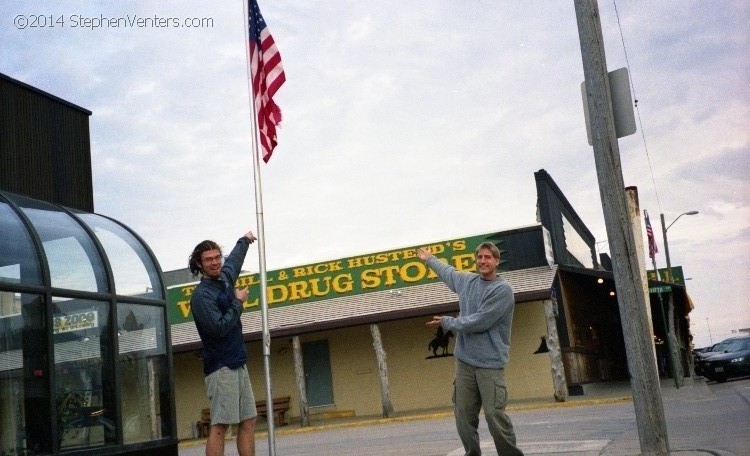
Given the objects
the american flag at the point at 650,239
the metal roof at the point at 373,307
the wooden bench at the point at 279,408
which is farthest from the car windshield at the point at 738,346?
the wooden bench at the point at 279,408

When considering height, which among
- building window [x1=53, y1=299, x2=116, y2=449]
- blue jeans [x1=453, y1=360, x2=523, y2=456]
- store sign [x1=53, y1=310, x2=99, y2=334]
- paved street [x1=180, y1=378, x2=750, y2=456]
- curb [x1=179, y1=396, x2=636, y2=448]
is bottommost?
curb [x1=179, y1=396, x2=636, y2=448]

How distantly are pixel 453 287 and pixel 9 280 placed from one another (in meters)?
3.92

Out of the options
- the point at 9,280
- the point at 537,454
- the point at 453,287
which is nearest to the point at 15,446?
the point at 9,280

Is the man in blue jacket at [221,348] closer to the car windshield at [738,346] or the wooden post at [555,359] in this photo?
the wooden post at [555,359]

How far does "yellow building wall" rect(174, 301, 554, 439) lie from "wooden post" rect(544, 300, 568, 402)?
7.20ft

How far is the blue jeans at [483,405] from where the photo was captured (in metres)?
6.01

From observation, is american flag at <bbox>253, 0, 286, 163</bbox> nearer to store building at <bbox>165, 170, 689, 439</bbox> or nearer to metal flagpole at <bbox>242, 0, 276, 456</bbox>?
metal flagpole at <bbox>242, 0, 276, 456</bbox>

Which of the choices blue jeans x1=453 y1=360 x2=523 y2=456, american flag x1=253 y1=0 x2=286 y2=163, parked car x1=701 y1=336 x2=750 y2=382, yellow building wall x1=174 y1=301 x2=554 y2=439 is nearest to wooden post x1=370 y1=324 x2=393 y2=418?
yellow building wall x1=174 y1=301 x2=554 y2=439

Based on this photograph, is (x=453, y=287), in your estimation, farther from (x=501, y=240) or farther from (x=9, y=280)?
(x=501, y=240)

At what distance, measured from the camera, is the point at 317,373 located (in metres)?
24.3

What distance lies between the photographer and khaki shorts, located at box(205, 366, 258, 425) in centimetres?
608

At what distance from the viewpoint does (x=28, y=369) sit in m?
7.34

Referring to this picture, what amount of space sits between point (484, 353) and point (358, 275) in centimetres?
1755

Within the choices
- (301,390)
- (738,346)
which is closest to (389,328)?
(301,390)
